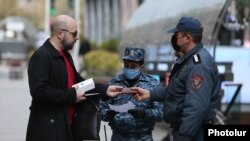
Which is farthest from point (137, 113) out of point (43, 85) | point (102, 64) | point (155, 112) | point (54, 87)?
point (102, 64)

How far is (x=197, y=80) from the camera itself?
5180 millimetres

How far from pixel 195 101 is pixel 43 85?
1.25m

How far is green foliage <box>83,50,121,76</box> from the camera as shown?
1078 inches

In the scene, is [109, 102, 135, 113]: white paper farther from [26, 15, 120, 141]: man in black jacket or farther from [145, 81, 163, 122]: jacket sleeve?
[26, 15, 120, 141]: man in black jacket

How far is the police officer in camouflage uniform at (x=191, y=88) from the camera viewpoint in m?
5.16

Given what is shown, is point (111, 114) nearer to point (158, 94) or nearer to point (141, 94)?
point (141, 94)

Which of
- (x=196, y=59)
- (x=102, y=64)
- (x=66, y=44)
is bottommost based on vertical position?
(x=102, y=64)

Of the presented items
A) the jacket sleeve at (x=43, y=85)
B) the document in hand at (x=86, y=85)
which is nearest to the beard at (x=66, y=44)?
the jacket sleeve at (x=43, y=85)

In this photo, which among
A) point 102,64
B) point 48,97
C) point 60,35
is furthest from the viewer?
point 102,64

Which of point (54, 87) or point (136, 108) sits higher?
point (54, 87)

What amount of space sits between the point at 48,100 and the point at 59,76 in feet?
0.78

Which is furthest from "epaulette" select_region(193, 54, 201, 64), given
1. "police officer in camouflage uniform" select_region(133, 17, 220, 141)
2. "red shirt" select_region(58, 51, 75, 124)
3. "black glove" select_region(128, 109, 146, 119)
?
"red shirt" select_region(58, 51, 75, 124)

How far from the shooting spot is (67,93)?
5676 mm

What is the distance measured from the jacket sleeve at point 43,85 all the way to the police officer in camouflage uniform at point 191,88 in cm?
80
